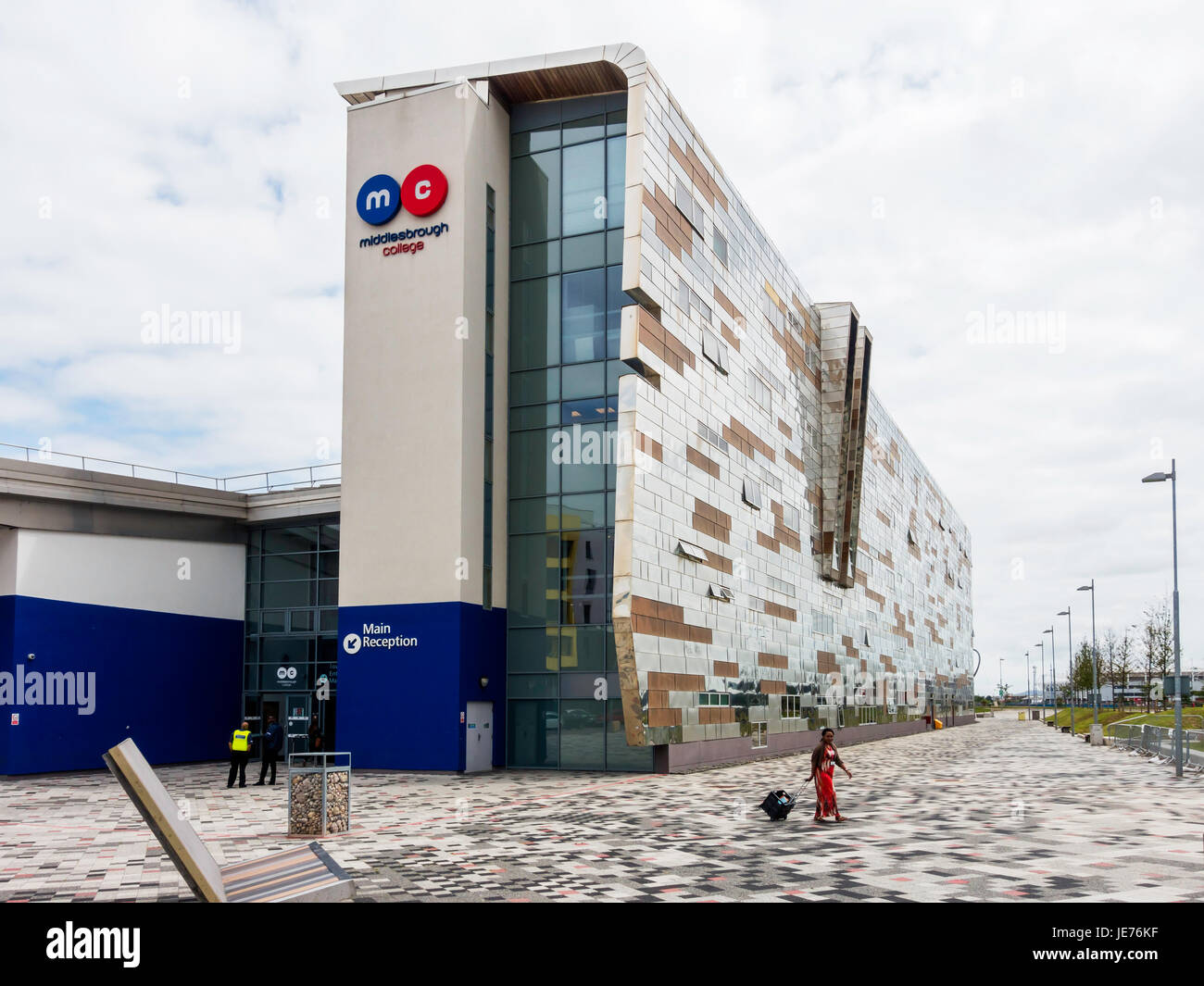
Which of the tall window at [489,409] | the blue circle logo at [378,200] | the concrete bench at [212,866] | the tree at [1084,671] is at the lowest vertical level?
the tree at [1084,671]

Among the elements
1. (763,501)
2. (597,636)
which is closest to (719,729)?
(597,636)

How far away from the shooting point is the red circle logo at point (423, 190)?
31.6 meters

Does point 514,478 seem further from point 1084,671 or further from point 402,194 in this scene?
point 1084,671

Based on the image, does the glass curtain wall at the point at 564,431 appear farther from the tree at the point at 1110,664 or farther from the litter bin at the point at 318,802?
the tree at the point at 1110,664

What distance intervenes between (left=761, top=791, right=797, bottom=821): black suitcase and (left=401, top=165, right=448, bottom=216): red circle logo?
20.3 metres

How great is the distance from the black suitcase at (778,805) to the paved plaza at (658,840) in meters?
0.21

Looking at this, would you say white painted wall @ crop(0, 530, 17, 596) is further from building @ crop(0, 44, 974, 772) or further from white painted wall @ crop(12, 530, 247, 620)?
building @ crop(0, 44, 974, 772)

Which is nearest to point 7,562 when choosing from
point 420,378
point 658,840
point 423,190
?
point 420,378

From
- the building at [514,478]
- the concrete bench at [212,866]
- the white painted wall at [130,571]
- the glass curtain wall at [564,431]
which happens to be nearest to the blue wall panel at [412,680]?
the building at [514,478]

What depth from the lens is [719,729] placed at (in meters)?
33.4

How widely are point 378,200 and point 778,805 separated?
22.0m
